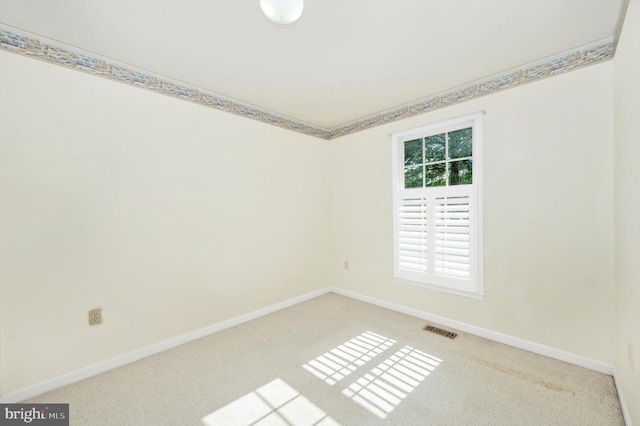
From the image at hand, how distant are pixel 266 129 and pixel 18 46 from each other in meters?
1.99

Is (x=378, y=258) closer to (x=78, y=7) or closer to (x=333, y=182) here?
(x=333, y=182)

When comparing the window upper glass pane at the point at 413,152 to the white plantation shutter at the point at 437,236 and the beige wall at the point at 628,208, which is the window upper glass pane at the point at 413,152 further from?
the beige wall at the point at 628,208

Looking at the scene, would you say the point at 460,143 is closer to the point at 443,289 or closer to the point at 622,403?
Result: the point at 443,289

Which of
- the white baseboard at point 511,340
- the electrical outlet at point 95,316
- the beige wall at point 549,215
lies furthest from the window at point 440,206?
the electrical outlet at point 95,316

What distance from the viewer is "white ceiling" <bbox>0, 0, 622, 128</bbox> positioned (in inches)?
64.4

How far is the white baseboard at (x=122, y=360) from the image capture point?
183 centimetres

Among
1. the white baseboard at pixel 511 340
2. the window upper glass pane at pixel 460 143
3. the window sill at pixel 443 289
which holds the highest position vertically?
the window upper glass pane at pixel 460 143

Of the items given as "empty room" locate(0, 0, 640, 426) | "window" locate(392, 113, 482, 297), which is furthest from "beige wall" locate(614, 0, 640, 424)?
"window" locate(392, 113, 482, 297)

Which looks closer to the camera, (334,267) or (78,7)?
(78,7)

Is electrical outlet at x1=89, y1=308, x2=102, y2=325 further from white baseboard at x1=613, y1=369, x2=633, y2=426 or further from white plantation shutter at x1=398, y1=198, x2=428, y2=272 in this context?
white baseboard at x1=613, y1=369, x2=633, y2=426

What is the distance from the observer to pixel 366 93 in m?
2.82

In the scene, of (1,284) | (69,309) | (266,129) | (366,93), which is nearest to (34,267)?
(1,284)

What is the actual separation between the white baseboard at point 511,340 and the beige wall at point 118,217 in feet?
5.16

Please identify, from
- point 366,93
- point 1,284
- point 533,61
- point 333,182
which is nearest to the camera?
point 1,284
